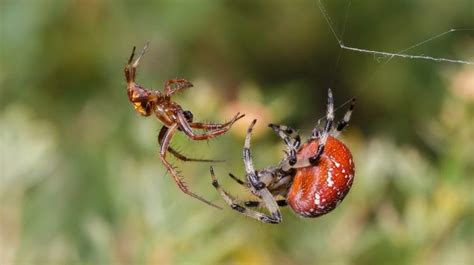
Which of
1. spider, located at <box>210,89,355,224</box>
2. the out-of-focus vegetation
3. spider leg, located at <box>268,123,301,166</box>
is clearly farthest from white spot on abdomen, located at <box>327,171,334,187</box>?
the out-of-focus vegetation

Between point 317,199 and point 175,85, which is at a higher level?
point 175,85

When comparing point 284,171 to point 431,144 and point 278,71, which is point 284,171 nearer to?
point 431,144

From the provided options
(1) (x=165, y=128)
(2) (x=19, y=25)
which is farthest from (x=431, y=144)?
(2) (x=19, y=25)

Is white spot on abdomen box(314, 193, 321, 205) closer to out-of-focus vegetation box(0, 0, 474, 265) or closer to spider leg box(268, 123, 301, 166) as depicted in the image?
spider leg box(268, 123, 301, 166)

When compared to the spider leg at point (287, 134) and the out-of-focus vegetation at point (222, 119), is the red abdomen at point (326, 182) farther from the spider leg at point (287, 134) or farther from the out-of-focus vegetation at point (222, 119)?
the out-of-focus vegetation at point (222, 119)

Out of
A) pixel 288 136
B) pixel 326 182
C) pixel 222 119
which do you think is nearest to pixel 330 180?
pixel 326 182

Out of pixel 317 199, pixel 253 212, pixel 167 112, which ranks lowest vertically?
pixel 317 199

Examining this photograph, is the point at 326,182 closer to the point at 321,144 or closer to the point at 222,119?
the point at 321,144
